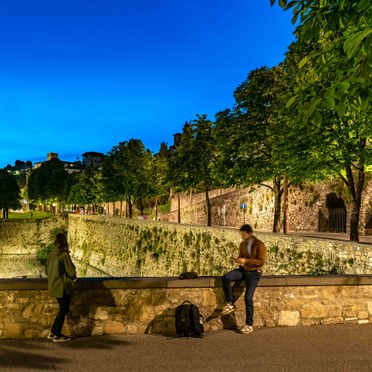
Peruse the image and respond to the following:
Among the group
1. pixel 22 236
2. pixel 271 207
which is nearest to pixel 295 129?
pixel 271 207

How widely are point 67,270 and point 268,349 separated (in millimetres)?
3632

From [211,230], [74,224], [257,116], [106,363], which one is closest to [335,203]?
[257,116]

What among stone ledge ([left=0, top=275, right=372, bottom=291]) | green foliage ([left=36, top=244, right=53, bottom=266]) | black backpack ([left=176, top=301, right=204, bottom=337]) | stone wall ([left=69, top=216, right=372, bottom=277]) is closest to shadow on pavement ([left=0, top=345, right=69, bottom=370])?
stone ledge ([left=0, top=275, right=372, bottom=291])

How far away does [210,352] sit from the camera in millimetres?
7469

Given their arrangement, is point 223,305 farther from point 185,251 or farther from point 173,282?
point 185,251

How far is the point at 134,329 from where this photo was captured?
28.2 ft

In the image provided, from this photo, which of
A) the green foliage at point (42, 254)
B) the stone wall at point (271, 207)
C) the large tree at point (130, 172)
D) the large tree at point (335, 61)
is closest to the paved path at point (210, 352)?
the large tree at point (335, 61)

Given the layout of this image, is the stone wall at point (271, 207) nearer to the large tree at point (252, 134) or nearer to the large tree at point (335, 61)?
the large tree at point (252, 134)

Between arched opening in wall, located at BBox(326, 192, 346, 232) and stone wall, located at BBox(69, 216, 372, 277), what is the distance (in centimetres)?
1387

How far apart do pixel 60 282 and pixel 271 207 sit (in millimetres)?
37491

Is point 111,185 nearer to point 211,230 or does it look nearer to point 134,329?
point 211,230

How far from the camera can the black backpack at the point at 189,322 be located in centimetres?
826

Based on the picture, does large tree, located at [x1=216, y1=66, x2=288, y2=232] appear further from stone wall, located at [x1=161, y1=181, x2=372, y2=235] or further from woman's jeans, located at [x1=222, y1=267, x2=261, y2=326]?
woman's jeans, located at [x1=222, y1=267, x2=261, y2=326]

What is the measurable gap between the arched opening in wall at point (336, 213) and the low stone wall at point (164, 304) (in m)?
28.9
